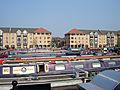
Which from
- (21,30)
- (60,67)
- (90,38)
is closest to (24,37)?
(21,30)

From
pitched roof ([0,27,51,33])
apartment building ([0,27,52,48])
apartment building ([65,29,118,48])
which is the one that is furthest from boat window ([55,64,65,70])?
apartment building ([65,29,118,48])

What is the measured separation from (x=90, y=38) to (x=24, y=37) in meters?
29.8

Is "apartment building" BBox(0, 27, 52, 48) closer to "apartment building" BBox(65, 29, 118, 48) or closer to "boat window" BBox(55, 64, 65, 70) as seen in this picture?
"apartment building" BBox(65, 29, 118, 48)

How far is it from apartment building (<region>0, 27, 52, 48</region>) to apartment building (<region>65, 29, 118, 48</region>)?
9.93 metres

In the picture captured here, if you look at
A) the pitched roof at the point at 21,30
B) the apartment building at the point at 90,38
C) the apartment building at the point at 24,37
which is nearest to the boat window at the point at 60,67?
the apartment building at the point at 24,37

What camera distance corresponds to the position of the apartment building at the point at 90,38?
320 feet

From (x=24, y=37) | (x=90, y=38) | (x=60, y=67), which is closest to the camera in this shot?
(x=60, y=67)

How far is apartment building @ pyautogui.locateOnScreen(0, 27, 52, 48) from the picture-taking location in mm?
89375

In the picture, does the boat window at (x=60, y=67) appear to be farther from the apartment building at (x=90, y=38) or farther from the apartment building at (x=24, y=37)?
the apartment building at (x=90, y=38)

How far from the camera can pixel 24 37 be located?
9119 cm

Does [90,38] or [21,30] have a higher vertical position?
[21,30]

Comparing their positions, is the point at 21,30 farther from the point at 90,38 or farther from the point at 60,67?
the point at 60,67

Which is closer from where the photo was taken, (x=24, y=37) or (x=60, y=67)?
(x=60, y=67)

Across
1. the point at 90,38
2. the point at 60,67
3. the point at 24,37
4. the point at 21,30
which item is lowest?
the point at 60,67
